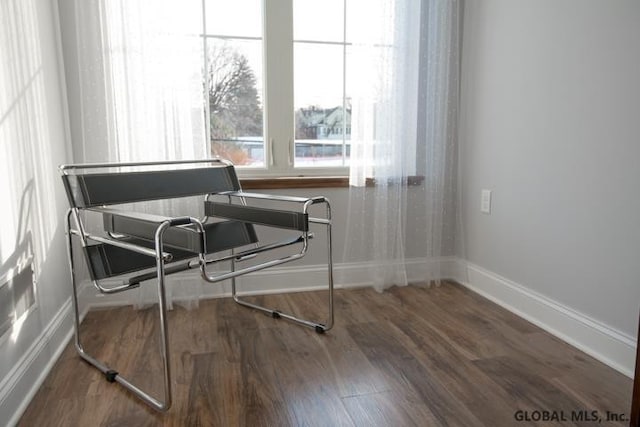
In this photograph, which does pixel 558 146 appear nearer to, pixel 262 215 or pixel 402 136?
pixel 402 136

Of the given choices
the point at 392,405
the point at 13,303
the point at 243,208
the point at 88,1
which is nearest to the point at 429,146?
the point at 243,208

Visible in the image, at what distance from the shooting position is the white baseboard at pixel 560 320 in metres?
1.67

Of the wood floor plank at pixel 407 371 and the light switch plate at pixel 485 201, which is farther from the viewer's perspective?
the light switch plate at pixel 485 201

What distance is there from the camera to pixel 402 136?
8.00 ft

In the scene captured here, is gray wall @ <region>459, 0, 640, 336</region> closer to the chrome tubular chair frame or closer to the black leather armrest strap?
the chrome tubular chair frame

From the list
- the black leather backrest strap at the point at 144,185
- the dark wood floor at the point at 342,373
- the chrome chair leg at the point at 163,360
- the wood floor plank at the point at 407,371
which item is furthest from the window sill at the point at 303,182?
the chrome chair leg at the point at 163,360

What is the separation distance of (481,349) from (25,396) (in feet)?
5.44

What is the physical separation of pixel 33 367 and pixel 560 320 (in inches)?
81.9

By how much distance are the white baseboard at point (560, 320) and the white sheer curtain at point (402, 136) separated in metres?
0.29

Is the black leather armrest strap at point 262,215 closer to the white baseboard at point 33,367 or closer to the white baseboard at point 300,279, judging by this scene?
the white baseboard at point 300,279

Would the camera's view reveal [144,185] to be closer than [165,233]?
No

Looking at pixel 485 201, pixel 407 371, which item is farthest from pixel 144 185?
pixel 485 201

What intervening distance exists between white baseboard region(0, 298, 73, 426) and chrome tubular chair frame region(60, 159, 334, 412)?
0.08 m

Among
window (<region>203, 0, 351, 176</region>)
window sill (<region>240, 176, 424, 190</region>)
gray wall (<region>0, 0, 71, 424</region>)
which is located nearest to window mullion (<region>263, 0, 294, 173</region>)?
window (<region>203, 0, 351, 176</region>)
